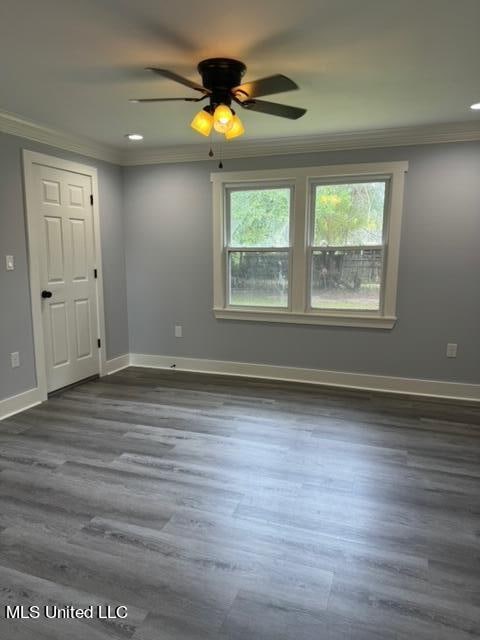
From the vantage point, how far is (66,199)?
403 centimetres

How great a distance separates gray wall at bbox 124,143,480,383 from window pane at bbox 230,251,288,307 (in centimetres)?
26

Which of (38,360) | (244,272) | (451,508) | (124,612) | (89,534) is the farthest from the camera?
(244,272)

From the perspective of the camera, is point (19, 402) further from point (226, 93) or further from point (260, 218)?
point (226, 93)

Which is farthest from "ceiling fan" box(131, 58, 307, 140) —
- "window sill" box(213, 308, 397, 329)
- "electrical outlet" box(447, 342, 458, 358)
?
"electrical outlet" box(447, 342, 458, 358)

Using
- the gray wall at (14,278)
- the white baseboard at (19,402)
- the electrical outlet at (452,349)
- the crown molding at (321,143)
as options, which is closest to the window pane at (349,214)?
the crown molding at (321,143)

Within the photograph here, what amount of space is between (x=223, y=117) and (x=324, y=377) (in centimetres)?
289

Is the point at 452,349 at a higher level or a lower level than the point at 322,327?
lower

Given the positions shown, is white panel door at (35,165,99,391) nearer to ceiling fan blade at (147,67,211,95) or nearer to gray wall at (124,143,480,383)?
gray wall at (124,143,480,383)

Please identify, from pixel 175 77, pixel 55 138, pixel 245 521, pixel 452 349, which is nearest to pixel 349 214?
pixel 452 349

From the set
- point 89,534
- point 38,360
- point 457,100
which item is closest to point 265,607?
point 89,534

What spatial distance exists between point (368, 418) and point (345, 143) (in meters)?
2.55

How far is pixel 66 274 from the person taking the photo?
13.5 ft

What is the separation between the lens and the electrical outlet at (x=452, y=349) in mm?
3930

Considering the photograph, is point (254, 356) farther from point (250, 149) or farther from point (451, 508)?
point (451, 508)
